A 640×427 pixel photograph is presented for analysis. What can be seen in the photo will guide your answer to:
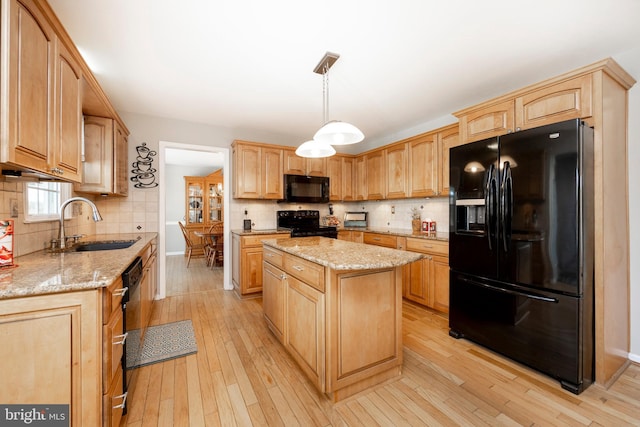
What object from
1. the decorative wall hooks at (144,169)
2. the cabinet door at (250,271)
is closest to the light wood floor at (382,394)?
the cabinet door at (250,271)

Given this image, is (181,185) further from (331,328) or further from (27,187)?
(331,328)

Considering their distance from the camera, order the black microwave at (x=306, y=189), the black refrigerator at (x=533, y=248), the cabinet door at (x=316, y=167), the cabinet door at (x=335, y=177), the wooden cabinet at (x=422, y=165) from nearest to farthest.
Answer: the black refrigerator at (x=533, y=248) → the wooden cabinet at (x=422, y=165) → the black microwave at (x=306, y=189) → the cabinet door at (x=316, y=167) → the cabinet door at (x=335, y=177)

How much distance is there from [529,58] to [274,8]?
7.17 ft

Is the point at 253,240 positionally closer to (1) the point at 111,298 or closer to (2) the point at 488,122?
(1) the point at 111,298

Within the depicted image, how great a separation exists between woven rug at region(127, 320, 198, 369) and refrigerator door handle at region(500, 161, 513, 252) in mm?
2777

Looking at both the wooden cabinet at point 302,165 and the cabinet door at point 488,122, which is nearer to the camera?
the cabinet door at point 488,122

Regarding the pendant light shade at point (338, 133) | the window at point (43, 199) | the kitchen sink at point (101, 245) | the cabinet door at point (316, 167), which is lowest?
the kitchen sink at point (101, 245)

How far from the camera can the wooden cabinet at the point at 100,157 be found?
2.72 meters

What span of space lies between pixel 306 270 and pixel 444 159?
250cm

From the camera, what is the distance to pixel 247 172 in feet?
13.1

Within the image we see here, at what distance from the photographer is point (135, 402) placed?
1703mm

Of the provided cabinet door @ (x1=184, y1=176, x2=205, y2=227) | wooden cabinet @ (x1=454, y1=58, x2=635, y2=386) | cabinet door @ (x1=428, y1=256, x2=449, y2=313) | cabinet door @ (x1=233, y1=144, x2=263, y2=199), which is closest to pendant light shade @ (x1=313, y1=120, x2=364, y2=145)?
wooden cabinet @ (x1=454, y1=58, x2=635, y2=386)

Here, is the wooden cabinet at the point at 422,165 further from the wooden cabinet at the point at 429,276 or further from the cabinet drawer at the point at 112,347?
the cabinet drawer at the point at 112,347

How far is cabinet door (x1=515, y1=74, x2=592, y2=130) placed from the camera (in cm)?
192
